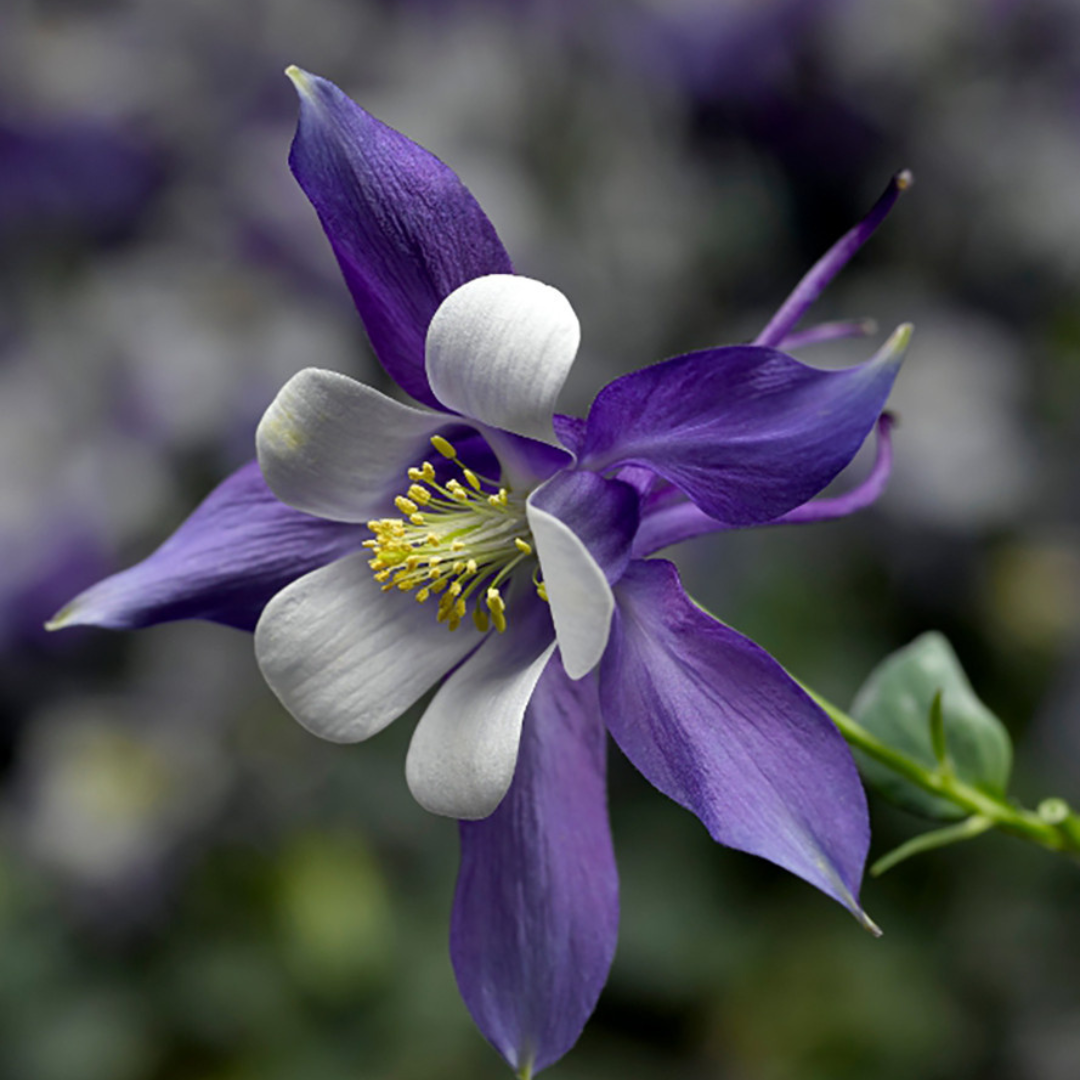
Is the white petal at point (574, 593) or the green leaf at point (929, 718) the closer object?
the white petal at point (574, 593)

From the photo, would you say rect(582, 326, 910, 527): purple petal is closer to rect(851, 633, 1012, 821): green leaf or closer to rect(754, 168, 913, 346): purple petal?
rect(754, 168, 913, 346): purple petal

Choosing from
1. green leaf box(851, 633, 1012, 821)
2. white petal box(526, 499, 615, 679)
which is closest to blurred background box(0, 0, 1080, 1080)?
green leaf box(851, 633, 1012, 821)

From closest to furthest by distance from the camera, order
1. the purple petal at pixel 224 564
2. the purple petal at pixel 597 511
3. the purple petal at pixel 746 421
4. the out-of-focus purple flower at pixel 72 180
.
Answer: the purple petal at pixel 746 421 < the purple petal at pixel 597 511 < the purple petal at pixel 224 564 < the out-of-focus purple flower at pixel 72 180

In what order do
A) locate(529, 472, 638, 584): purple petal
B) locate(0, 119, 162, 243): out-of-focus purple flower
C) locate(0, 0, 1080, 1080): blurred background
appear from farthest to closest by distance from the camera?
locate(0, 119, 162, 243): out-of-focus purple flower → locate(0, 0, 1080, 1080): blurred background → locate(529, 472, 638, 584): purple petal

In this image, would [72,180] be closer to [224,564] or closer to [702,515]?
[224,564]

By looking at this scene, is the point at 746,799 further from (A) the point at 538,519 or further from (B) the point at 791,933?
(B) the point at 791,933

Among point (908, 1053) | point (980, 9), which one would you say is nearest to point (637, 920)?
point (908, 1053)

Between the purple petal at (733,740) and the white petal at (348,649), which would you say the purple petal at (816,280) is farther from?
the white petal at (348,649)

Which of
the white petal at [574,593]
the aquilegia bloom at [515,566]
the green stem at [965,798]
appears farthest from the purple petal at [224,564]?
the green stem at [965,798]
